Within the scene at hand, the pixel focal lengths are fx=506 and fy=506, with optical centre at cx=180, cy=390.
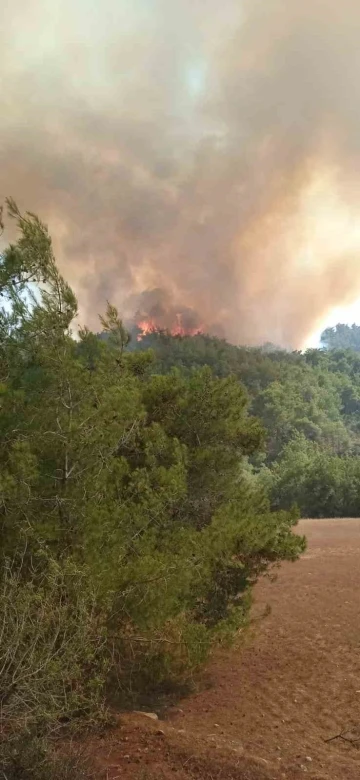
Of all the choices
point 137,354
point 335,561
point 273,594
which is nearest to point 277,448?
point 335,561

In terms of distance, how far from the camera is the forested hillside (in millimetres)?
51031

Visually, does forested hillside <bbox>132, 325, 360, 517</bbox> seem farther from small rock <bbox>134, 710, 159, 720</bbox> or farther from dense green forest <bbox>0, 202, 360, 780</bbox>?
small rock <bbox>134, 710, 159, 720</bbox>

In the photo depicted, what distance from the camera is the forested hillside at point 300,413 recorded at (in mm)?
51031

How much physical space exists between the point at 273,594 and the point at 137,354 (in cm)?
1043

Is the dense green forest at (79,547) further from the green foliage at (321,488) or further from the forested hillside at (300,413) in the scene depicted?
the green foliage at (321,488)

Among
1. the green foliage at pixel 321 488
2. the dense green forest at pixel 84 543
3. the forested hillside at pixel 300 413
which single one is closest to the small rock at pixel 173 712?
the dense green forest at pixel 84 543

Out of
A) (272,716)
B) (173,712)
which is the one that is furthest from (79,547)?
(272,716)

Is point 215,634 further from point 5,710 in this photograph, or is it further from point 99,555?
point 5,710

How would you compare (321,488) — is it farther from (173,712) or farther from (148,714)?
(148,714)

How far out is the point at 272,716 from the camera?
8508 millimetres

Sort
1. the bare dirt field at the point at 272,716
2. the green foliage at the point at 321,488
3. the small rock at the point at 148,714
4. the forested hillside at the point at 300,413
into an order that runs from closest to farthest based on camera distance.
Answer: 1. the bare dirt field at the point at 272,716
2. the small rock at the point at 148,714
3. the green foliage at the point at 321,488
4. the forested hillside at the point at 300,413

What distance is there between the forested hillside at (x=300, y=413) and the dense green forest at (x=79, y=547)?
53.0ft

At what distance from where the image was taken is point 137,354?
39.6ft

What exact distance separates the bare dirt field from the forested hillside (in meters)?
12.1
